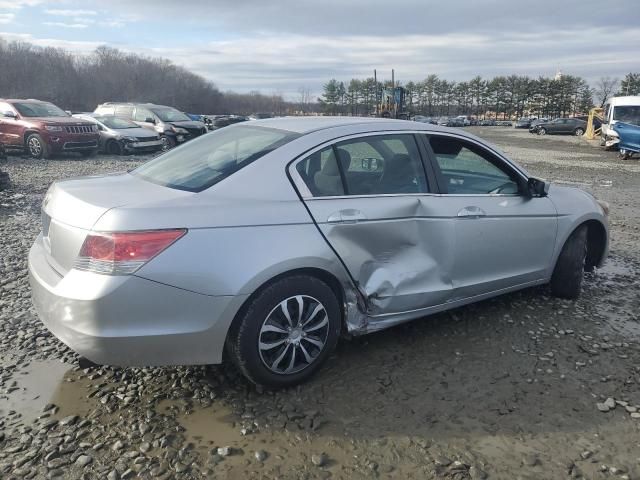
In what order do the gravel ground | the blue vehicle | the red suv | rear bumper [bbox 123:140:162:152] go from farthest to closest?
1. the blue vehicle
2. rear bumper [bbox 123:140:162:152]
3. the red suv
4. the gravel ground

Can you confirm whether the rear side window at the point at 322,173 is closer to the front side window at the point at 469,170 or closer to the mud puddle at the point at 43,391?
the front side window at the point at 469,170

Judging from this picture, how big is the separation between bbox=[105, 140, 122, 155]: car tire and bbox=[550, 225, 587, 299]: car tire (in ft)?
52.1

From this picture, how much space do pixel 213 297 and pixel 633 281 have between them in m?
4.43

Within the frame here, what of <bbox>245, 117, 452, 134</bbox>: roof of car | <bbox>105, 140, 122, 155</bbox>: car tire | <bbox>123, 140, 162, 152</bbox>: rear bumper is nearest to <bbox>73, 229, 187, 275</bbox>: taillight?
<bbox>245, 117, 452, 134</bbox>: roof of car

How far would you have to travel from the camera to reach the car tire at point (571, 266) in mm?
4410

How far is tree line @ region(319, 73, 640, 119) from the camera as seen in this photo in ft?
309

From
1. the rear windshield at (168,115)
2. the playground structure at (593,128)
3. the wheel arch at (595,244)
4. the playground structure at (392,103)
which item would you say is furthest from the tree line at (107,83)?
the wheel arch at (595,244)

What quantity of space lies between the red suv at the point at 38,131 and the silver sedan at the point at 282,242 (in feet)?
44.1

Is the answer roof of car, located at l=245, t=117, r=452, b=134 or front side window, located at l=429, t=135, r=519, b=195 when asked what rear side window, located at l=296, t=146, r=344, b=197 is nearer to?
roof of car, located at l=245, t=117, r=452, b=134

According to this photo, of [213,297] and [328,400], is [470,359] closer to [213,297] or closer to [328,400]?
[328,400]

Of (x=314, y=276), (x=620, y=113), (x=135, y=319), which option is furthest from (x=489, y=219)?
(x=620, y=113)

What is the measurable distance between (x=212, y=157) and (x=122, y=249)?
1.03 metres

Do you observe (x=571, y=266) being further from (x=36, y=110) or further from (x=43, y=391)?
(x=36, y=110)

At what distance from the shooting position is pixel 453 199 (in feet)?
12.0
